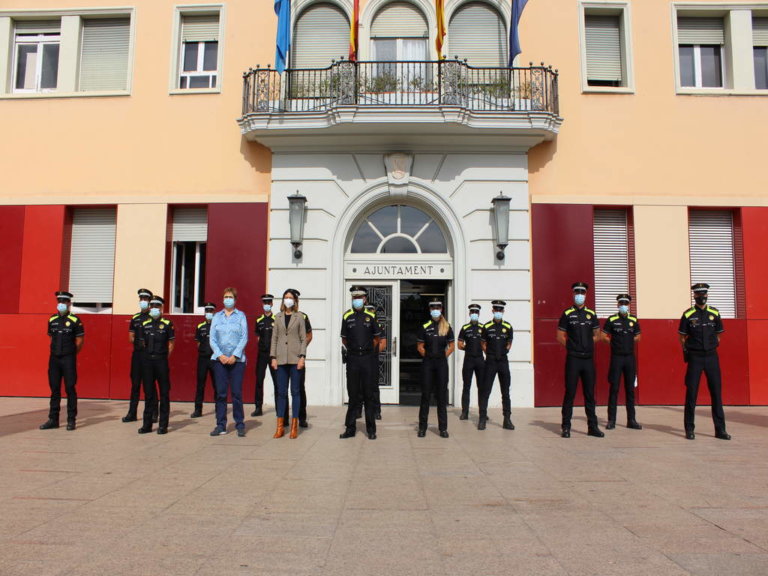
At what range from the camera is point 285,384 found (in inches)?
293

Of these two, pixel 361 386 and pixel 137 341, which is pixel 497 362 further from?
pixel 137 341

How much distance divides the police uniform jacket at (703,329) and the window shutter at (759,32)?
7.60 m

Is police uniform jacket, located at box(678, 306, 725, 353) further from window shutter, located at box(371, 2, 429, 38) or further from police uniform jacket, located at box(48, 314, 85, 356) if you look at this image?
police uniform jacket, located at box(48, 314, 85, 356)

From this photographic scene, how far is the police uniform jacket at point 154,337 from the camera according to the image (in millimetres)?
7820

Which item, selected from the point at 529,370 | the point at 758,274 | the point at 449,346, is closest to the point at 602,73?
the point at 758,274

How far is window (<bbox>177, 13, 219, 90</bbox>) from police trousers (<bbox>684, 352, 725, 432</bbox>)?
424 inches

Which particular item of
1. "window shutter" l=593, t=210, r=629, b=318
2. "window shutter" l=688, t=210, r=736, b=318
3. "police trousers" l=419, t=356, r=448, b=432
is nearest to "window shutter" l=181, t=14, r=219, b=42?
"police trousers" l=419, t=356, r=448, b=432

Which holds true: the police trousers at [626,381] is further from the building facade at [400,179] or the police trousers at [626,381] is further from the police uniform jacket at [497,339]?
the building facade at [400,179]

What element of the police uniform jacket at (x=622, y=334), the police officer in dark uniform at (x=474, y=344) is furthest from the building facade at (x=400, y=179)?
the police uniform jacket at (x=622, y=334)

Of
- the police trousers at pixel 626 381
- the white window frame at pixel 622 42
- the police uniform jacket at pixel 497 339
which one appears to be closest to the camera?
the police trousers at pixel 626 381

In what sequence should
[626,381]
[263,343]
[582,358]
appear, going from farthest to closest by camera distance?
[263,343] → [626,381] → [582,358]

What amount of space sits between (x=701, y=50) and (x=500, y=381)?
29.4 feet

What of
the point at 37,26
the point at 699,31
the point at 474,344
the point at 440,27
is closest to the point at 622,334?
the point at 474,344

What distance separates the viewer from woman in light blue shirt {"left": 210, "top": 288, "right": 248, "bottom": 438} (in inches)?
298
